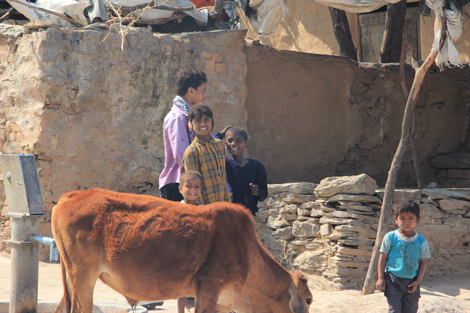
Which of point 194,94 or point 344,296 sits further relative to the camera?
point 344,296

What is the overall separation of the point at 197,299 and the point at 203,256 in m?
0.22

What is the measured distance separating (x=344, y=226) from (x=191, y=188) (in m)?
2.89

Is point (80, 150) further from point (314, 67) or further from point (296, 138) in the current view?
point (314, 67)

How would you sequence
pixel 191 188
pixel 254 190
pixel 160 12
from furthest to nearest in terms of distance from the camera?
1. pixel 160 12
2. pixel 254 190
3. pixel 191 188

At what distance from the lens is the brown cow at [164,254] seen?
2395 mm

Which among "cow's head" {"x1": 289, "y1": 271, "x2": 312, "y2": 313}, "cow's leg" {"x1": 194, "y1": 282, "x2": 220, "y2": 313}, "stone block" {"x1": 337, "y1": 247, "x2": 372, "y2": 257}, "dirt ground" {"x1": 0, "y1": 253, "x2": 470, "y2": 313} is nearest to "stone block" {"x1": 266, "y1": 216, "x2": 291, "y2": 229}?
"stone block" {"x1": 337, "y1": 247, "x2": 372, "y2": 257}

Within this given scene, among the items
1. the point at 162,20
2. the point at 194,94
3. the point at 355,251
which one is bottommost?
the point at 355,251

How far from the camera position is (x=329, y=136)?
7152 mm

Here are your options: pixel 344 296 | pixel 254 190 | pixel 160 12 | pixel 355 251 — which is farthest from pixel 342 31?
pixel 254 190

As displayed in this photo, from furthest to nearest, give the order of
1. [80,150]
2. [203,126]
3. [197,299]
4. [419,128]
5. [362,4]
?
[419,128] → [362,4] → [80,150] → [203,126] → [197,299]

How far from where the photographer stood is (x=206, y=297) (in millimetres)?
2361

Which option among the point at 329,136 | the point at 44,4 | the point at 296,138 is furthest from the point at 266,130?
the point at 44,4

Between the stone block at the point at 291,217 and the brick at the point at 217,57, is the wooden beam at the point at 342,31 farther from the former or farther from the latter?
the stone block at the point at 291,217

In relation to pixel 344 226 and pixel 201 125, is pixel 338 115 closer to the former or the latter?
pixel 344 226
